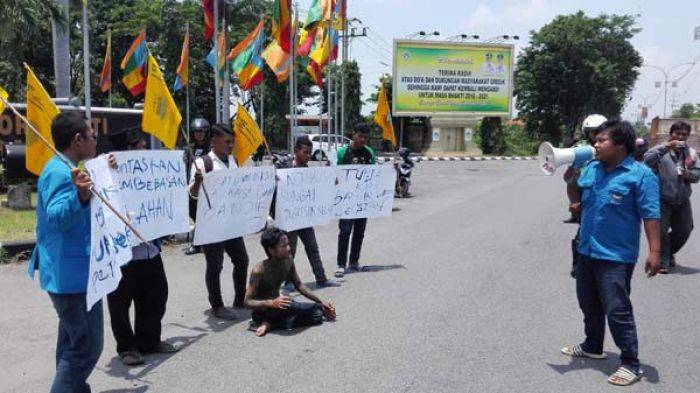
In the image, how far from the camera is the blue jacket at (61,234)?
3412 mm

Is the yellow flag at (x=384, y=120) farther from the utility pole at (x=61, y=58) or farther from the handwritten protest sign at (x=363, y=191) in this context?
the utility pole at (x=61, y=58)

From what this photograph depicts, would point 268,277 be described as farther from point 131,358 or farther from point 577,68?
point 577,68

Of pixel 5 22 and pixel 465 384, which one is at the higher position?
pixel 5 22

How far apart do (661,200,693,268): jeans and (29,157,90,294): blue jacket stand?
6750 mm

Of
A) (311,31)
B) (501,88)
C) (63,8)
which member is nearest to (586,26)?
(501,88)

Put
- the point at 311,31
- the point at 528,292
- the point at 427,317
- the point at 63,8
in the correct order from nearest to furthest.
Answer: the point at 427,317 → the point at 528,292 → the point at 63,8 → the point at 311,31

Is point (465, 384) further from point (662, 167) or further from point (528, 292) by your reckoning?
point (662, 167)

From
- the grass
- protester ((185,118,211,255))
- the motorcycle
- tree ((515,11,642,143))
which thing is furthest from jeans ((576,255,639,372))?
tree ((515,11,642,143))

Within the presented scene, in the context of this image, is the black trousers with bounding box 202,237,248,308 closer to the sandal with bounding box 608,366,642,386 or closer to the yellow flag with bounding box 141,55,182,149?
the yellow flag with bounding box 141,55,182,149

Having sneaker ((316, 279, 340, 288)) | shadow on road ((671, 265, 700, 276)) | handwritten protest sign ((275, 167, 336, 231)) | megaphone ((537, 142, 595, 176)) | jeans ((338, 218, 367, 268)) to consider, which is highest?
megaphone ((537, 142, 595, 176))

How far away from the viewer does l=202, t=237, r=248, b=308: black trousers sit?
19.1ft

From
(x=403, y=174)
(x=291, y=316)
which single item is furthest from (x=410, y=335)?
(x=403, y=174)

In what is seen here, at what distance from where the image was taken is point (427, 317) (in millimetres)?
5875

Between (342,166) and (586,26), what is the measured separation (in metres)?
44.9
